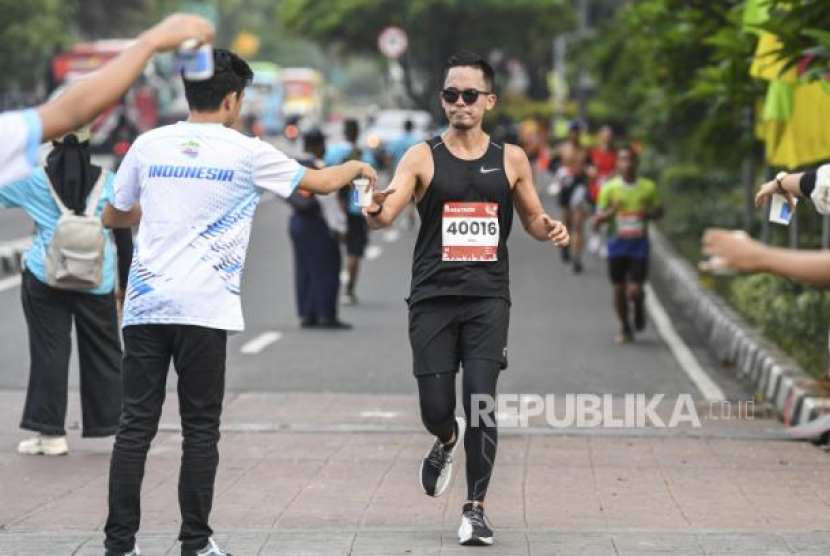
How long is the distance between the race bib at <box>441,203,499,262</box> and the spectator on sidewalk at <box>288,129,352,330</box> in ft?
30.7

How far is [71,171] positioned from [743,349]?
634cm

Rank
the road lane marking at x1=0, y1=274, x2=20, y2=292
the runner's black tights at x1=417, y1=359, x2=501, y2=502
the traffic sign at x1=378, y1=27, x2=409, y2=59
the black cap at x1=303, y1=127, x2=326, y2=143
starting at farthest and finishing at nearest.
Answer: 1. the traffic sign at x1=378, y1=27, x2=409, y2=59
2. the road lane marking at x1=0, y1=274, x2=20, y2=292
3. the black cap at x1=303, y1=127, x2=326, y2=143
4. the runner's black tights at x1=417, y1=359, x2=501, y2=502

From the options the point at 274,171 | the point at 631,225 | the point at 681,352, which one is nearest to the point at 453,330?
the point at 274,171

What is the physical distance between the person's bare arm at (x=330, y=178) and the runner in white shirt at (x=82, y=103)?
46.4 inches

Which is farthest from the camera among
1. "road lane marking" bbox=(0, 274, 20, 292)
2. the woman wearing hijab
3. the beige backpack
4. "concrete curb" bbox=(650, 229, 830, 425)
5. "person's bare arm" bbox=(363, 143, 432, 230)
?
"road lane marking" bbox=(0, 274, 20, 292)

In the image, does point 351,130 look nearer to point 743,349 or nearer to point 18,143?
point 743,349

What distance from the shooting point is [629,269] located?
1609 centimetres

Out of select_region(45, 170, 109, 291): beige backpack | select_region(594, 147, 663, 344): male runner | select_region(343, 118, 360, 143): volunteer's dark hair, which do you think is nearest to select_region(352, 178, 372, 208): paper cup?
select_region(45, 170, 109, 291): beige backpack

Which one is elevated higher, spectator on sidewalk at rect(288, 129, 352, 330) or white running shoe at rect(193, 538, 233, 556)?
white running shoe at rect(193, 538, 233, 556)

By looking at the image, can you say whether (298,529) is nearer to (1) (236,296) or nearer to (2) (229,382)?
(1) (236,296)

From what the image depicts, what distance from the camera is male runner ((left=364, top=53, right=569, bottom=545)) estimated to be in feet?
24.2

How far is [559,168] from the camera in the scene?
23781 millimetres

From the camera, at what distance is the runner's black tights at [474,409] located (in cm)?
734

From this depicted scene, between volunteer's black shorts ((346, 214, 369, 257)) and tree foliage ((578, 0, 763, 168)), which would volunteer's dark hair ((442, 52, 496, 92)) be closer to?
tree foliage ((578, 0, 763, 168))
